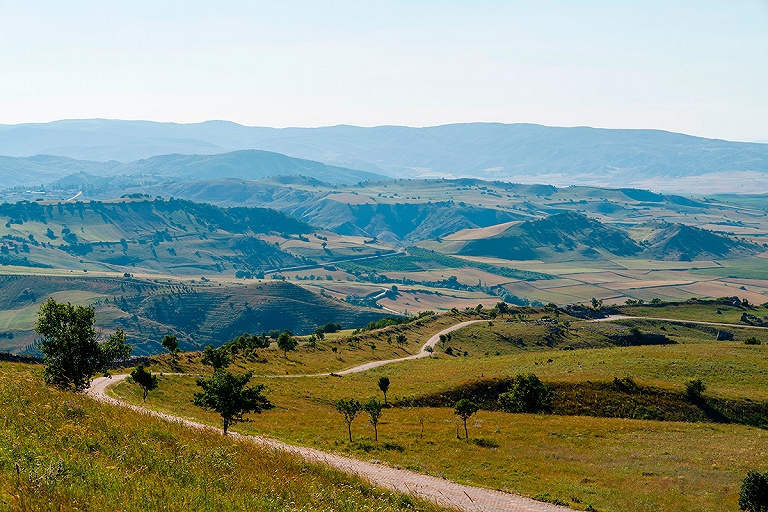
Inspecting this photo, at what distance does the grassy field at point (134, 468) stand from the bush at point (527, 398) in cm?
5743

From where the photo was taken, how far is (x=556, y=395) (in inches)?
3664

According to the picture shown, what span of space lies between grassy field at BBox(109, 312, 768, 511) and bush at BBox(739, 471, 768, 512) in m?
2.99

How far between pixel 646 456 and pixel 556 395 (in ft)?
109

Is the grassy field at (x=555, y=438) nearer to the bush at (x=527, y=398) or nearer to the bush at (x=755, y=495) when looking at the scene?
the bush at (x=755, y=495)

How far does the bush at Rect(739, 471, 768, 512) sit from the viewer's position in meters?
42.1

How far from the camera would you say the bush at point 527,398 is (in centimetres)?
8512

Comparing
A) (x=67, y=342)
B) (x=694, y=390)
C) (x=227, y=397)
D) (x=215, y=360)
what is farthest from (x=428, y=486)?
(x=694, y=390)

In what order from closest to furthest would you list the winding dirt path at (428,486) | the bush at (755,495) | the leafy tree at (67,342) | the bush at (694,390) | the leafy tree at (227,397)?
the winding dirt path at (428,486), the bush at (755,495), the leafy tree at (227,397), the leafy tree at (67,342), the bush at (694,390)

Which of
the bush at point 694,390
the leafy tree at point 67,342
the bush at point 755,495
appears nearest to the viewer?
the bush at point 755,495

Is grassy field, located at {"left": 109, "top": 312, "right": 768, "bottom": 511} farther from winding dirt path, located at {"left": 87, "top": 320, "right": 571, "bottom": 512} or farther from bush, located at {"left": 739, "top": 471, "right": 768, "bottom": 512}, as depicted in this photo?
bush, located at {"left": 739, "top": 471, "right": 768, "bottom": 512}

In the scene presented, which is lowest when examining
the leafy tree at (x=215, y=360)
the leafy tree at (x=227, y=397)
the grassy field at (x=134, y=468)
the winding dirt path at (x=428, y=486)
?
the leafy tree at (x=215, y=360)

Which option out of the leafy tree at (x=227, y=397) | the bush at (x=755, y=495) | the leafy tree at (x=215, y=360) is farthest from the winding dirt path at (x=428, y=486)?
the leafy tree at (x=215, y=360)

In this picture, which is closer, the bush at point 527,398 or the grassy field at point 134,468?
the grassy field at point 134,468

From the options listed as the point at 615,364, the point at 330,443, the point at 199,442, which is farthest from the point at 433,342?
the point at 199,442
